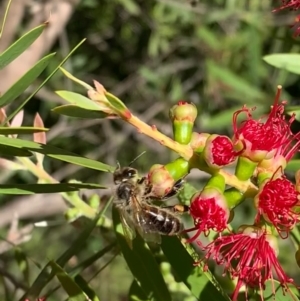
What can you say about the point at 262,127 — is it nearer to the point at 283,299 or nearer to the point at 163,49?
the point at 283,299

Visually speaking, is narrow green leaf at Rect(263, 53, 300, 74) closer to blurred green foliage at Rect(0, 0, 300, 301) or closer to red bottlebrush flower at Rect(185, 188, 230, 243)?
red bottlebrush flower at Rect(185, 188, 230, 243)

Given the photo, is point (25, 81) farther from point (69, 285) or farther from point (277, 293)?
point (277, 293)

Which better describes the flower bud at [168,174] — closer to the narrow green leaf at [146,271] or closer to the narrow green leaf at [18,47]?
the narrow green leaf at [146,271]

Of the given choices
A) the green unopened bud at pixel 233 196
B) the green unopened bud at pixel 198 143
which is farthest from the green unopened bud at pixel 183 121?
the green unopened bud at pixel 233 196

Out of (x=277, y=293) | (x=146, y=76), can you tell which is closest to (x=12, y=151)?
(x=277, y=293)

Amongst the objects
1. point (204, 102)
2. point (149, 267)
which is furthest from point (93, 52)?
point (149, 267)

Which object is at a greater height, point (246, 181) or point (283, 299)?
point (246, 181)

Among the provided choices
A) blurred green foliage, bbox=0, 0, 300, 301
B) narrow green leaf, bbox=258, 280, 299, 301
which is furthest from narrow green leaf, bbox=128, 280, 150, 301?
blurred green foliage, bbox=0, 0, 300, 301
